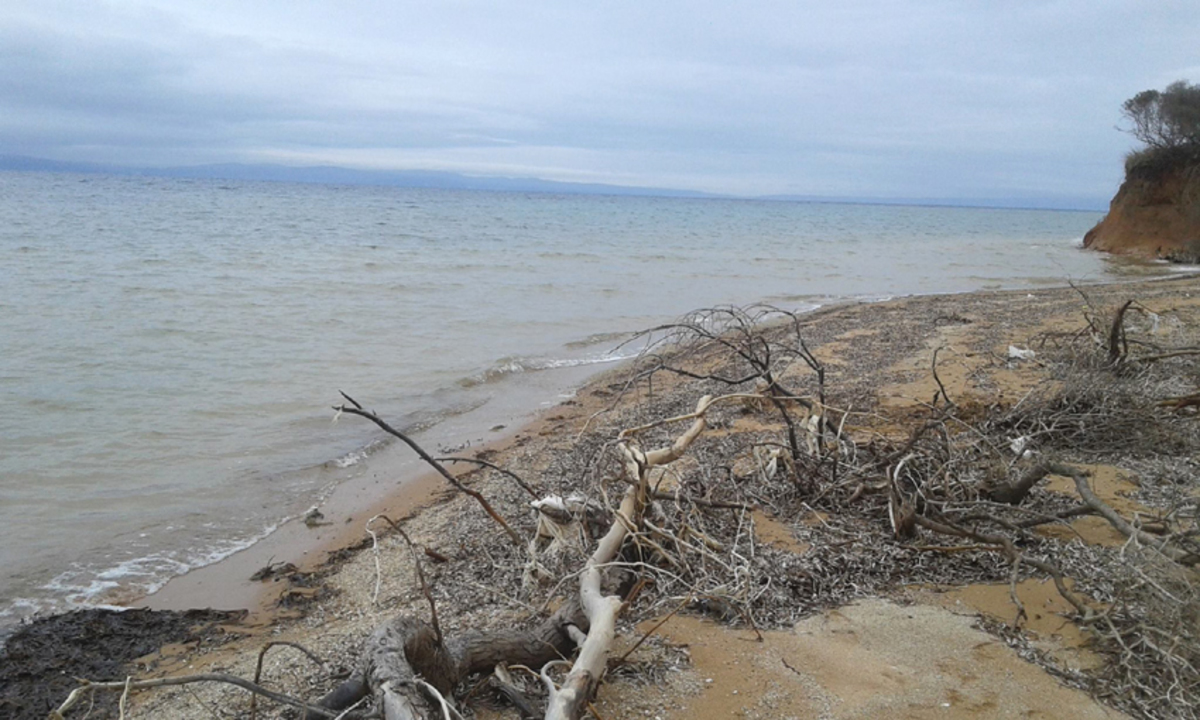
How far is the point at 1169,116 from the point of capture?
25.2 m

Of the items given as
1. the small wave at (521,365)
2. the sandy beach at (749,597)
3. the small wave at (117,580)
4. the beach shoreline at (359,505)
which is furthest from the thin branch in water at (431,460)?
the small wave at (521,365)

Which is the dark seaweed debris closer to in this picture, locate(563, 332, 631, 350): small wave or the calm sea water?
the calm sea water

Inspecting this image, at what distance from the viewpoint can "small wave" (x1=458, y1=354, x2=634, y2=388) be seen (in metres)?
9.15

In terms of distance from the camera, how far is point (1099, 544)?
356cm

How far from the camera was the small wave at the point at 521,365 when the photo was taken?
30.0ft

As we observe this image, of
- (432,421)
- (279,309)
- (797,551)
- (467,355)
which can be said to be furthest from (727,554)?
(279,309)

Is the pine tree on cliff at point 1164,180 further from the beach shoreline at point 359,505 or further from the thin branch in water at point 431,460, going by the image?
the thin branch in water at point 431,460

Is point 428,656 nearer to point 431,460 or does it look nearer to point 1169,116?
point 431,460

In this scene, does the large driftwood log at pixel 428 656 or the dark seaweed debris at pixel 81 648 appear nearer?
the large driftwood log at pixel 428 656

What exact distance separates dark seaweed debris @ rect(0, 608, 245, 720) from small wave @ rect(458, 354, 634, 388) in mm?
5223

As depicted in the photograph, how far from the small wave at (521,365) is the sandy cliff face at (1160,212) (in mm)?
22588

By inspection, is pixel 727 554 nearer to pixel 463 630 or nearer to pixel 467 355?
pixel 463 630

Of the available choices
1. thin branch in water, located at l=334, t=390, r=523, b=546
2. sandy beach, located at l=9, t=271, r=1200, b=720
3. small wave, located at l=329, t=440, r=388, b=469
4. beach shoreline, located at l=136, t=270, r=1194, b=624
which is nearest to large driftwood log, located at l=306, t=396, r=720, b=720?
sandy beach, located at l=9, t=271, r=1200, b=720

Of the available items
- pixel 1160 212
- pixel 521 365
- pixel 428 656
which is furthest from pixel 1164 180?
pixel 428 656
